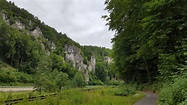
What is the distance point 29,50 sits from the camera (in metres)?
109

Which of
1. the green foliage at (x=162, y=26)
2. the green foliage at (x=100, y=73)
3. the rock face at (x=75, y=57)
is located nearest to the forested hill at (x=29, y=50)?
the rock face at (x=75, y=57)

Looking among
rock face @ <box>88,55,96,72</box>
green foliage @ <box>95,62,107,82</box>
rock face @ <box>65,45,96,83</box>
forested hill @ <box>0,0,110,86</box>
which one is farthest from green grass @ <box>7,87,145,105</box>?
rock face @ <box>88,55,96,72</box>

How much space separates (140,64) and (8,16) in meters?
106

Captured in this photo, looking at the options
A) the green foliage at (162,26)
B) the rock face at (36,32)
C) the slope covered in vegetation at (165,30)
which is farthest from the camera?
the rock face at (36,32)

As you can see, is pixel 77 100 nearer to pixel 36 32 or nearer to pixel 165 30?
pixel 165 30

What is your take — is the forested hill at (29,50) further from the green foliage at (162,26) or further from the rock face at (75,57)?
the green foliage at (162,26)

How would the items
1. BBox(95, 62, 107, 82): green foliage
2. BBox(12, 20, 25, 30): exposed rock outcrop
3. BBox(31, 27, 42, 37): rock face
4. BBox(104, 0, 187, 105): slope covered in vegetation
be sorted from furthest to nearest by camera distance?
BBox(95, 62, 107, 82): green foliage, BBox(31, 27, 42, 37): rock face, BBox(12, 20, 25, 30): exposed rock outcrop, BBox(104, 0, 187, 105): slope covered in vegetation

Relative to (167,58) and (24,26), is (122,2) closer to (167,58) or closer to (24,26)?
(167,58)

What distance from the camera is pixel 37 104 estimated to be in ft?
44.0

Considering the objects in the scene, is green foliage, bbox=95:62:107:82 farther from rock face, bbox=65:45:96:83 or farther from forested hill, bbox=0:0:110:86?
rock face, bbox=65:45:96:83

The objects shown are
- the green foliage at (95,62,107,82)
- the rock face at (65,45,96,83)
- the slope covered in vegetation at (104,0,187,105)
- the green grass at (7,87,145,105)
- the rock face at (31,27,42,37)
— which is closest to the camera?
the slope covered in vegetation at (104,0,187,105)

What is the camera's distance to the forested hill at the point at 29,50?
8663 centimetres

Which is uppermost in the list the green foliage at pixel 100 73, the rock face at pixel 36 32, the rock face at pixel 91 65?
the rock face at pixel 36 32

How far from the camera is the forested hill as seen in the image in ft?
284
